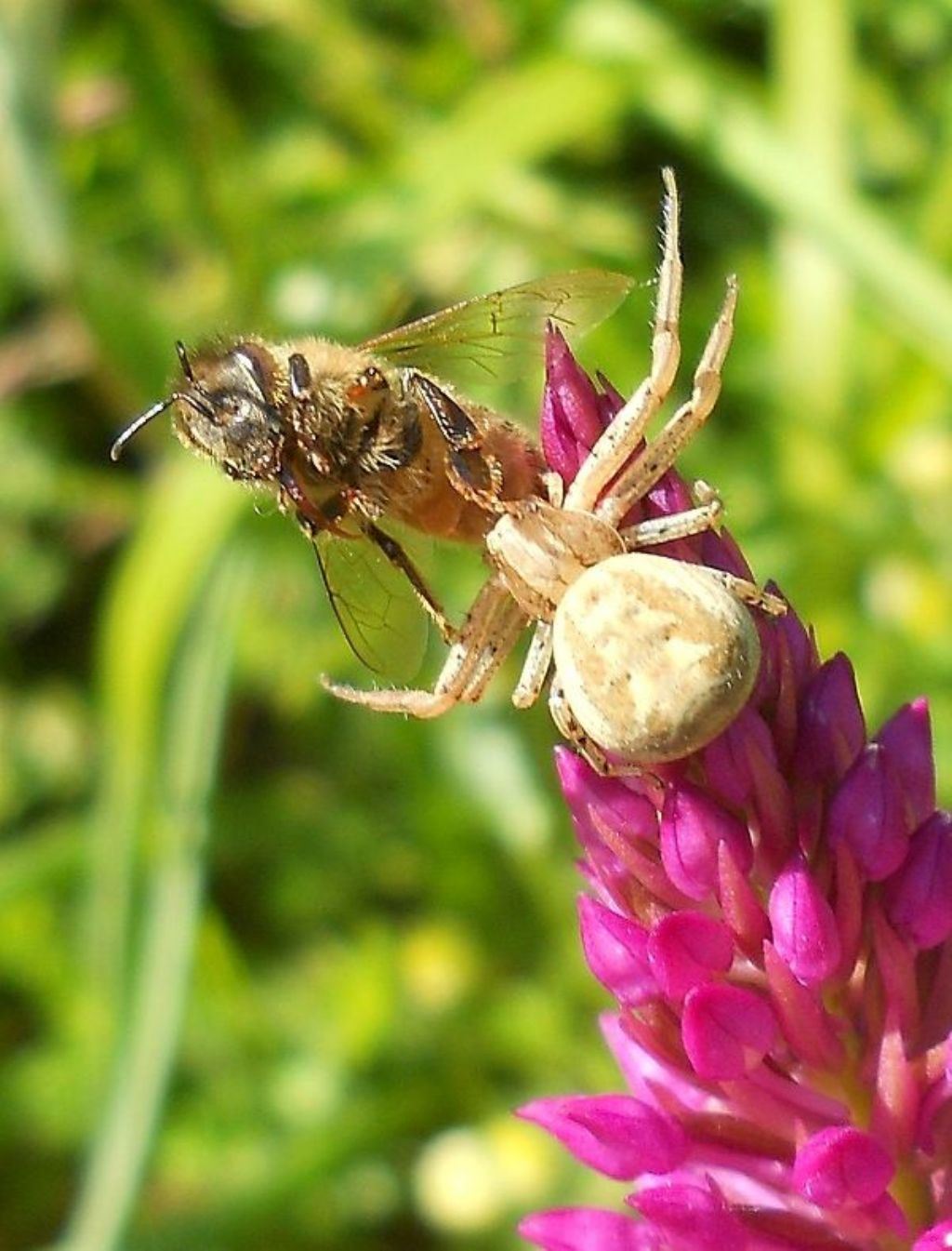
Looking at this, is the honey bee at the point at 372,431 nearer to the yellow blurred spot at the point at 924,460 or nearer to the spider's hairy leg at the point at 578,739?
the spider's hairy leg at the point at 578,739

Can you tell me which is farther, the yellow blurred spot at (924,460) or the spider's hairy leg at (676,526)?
the yellow blurred spot at (924,460)

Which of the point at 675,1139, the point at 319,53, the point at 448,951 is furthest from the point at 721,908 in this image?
the point at 319,53

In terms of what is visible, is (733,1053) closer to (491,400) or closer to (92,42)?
(491,400)

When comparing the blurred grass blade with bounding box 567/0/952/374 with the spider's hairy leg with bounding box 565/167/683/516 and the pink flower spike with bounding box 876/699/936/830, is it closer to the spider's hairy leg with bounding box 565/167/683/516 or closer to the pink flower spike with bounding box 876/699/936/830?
the spider's hairy leg with bounding box 565/167/683/516

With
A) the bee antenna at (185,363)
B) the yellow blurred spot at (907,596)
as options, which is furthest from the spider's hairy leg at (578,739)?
the yellow blurred spot at (907,596)

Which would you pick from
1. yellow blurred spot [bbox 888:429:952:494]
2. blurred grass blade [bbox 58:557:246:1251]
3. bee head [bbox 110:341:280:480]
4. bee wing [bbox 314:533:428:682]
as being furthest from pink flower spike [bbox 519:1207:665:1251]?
yellow blurred spot [bbox 888:429:952:494]

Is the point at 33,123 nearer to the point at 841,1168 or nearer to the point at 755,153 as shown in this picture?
the point at 755,153
